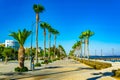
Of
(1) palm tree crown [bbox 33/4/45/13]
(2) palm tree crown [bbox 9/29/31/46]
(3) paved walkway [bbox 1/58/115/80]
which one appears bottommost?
(3) paved walkway [bbox 1/58/115/80]

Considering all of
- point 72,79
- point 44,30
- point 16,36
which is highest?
point 44,30

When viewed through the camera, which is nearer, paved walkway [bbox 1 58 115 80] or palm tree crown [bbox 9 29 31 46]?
paved walkway [bbox 1 58 115 80]

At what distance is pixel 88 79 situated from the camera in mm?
27328

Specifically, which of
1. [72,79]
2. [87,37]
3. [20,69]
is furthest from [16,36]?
[87,37]

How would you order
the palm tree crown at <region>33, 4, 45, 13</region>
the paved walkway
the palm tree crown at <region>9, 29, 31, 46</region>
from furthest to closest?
the palm tree crown at <region>33, 4, 45, 13</region>
the palm tree crown at <region>9, 29, 31, 46</region>
the paved walkway

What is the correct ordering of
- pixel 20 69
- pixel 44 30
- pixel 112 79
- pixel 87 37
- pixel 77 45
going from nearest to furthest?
1. pixel 112 79
2. pixel 20 69
3. pixel 44 30
4. pixel 87 37
5. pixel 77 45

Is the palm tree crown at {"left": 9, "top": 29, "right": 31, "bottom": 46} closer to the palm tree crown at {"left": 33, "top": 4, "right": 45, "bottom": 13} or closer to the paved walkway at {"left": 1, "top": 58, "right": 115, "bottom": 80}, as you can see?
the paved walkway at {"left": 1, "top": 58, "right": 115, "bottom": 80}

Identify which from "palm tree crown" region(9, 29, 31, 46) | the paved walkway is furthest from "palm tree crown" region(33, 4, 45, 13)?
the paved walkway

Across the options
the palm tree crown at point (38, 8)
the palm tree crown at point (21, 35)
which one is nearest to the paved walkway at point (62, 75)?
the palm tree crown at point (21, 35)

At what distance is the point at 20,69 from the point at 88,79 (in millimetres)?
17872

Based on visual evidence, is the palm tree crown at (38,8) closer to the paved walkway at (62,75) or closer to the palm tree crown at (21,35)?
the palm tree crown at (21,35)

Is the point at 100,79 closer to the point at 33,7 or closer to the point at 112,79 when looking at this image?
the point at 112,79

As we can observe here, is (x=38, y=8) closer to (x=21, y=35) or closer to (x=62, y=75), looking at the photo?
(x=21, y=35)

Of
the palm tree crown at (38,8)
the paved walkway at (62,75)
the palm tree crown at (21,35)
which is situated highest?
the palm tree crown at (38,8)
